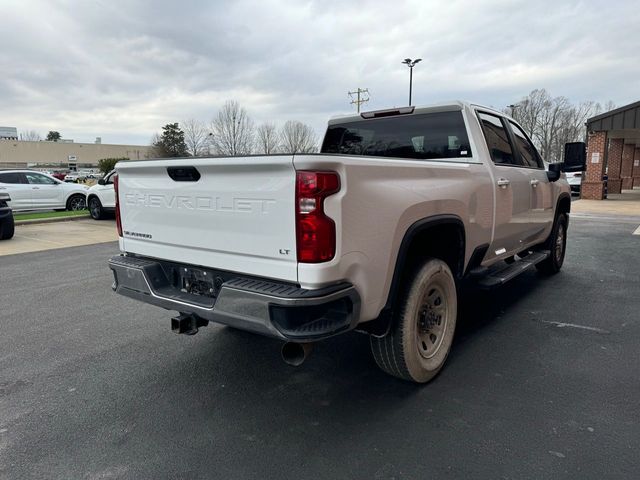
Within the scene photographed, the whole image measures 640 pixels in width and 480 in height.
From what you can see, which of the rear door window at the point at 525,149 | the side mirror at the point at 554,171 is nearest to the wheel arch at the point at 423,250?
the rear door window at the point at 525,149

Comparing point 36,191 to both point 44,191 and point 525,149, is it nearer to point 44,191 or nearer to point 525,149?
point 44,191

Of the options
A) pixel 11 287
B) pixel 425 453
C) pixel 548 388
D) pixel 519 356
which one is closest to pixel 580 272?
pixel 519 356

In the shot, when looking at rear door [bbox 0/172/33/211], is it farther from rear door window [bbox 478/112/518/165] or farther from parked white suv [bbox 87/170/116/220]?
rear door window [bbox 478/112/518/165]

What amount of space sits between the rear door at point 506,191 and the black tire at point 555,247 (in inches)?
53.8

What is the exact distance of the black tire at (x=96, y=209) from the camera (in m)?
14.1

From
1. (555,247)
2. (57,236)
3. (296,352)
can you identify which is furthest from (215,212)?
(57,236)

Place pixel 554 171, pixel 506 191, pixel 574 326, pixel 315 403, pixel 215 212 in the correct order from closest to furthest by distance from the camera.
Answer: pixel 215 212, pixel 315 403, pixel 506 191, pixel 574 326, pixel 554 171

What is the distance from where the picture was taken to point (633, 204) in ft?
60.7

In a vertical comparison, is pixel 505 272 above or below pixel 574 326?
above

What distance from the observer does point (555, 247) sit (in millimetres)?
6426

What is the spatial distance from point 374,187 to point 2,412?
2873 millimetres

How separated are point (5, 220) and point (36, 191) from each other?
579 centimetres

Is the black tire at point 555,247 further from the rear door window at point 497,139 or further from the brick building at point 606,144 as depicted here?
the brick building at point 606,144

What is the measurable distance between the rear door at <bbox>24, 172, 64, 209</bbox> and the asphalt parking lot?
12.1 m
